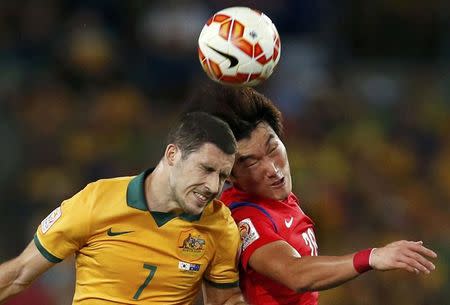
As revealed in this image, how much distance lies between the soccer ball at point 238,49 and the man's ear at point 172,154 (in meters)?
0.55

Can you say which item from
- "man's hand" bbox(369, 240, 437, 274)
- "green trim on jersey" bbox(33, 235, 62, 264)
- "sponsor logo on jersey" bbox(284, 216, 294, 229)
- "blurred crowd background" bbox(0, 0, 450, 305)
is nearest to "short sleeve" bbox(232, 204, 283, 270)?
"sponsor logo on jersey" bbox(284, 216, 294, 229)

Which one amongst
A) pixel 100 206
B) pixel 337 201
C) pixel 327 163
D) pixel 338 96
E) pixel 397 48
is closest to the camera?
pixel 100 206

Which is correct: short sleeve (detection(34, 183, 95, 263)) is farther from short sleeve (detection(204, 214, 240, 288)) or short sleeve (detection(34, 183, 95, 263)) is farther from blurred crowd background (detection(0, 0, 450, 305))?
blurred crowd background (detection(0, 0, 450, 305))

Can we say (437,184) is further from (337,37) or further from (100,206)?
(100,206)

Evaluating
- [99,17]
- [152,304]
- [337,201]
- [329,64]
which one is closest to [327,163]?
[337,201]

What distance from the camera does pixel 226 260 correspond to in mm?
4727

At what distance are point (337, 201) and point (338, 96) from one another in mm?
1805

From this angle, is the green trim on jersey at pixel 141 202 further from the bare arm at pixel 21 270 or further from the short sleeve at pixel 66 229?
the bare arm at pixel 21 270

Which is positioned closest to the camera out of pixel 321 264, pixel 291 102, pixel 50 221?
pixel 321 264

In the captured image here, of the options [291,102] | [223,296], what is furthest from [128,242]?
[291,102]

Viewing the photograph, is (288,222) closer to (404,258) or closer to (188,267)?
(188,267)

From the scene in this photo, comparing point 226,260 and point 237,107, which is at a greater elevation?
point 237,107

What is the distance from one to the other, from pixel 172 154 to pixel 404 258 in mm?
1193

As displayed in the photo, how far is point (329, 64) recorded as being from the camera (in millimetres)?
11094
